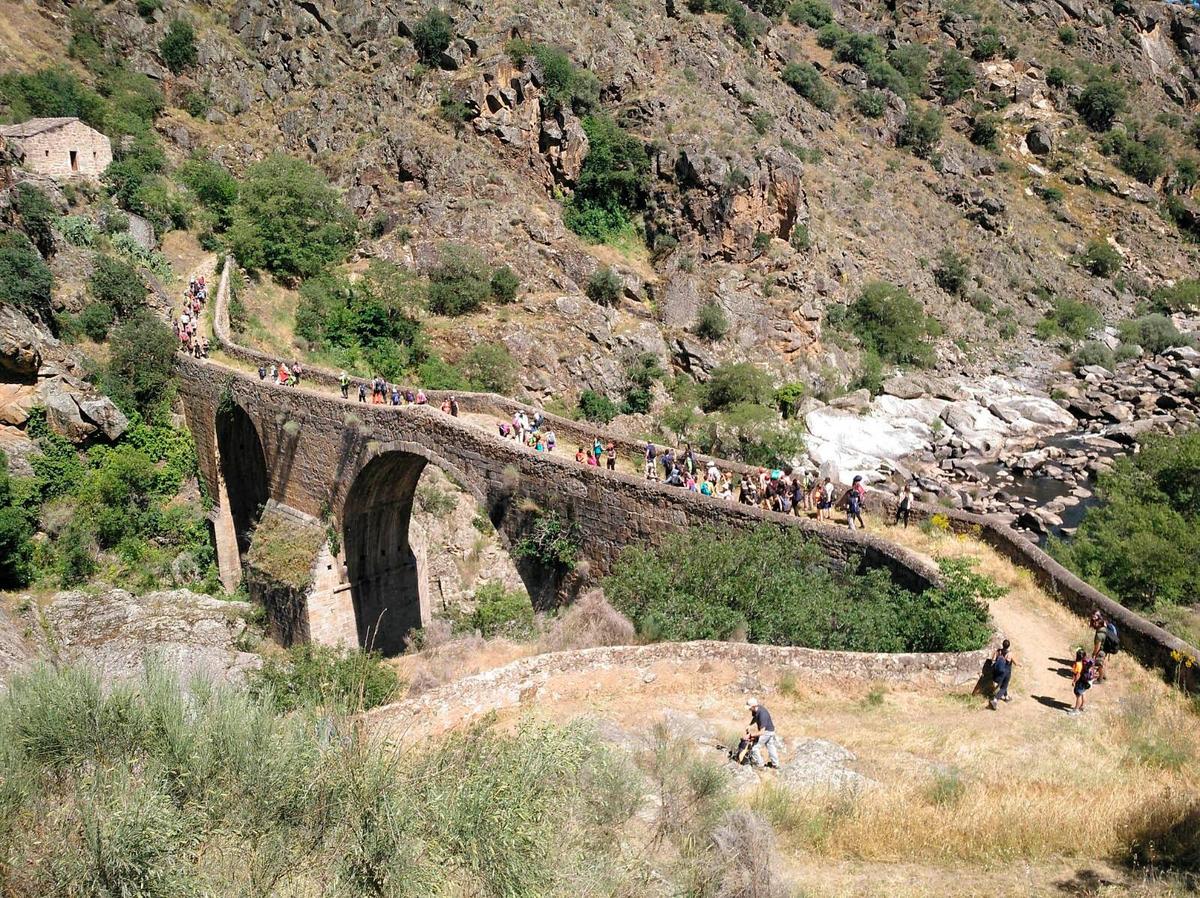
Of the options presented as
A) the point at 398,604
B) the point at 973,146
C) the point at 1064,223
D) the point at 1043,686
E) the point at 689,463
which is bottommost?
the point at 398,604

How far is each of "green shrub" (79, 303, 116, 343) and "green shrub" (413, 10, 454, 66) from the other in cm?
2270

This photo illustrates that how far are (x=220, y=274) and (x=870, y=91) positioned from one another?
5336 cm

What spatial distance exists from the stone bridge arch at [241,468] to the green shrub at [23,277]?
20.2ft

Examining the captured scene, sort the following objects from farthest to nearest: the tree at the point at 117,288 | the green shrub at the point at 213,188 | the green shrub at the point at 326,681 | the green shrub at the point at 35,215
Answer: the green shrub at the point at 213,188, the tree at the point at 117,288, the green shrub at the point at 35,215, the green shrub at the point at 326,681

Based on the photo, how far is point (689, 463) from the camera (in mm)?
15750

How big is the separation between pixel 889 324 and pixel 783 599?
34.8m

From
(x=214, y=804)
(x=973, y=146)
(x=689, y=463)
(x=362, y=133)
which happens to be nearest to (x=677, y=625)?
(x=689, y=463)

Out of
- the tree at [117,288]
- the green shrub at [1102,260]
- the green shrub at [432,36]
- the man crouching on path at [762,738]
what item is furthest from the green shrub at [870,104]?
the man crouching on path at [762,738]

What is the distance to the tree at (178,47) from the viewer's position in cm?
3906

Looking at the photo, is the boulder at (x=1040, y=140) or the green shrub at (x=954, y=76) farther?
the green shrub at (x=954, y=76)

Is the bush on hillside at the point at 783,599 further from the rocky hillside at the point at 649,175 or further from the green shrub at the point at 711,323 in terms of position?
the green shrub at the point at 711,323

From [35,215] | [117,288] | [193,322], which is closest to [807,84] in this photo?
[193,322]

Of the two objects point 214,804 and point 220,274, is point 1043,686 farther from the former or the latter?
point 220,274

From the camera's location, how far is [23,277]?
880 inches
